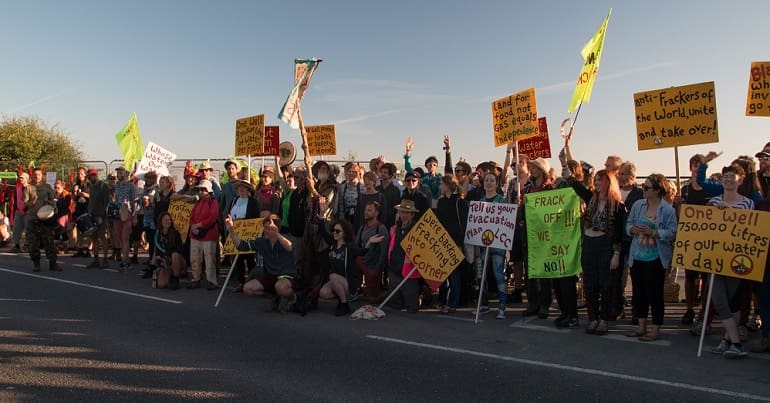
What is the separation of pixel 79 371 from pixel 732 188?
7026 millimetres

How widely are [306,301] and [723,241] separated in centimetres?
530

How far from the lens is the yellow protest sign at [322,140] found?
48.2ft

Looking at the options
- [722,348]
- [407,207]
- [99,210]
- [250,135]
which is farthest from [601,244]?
[99,210]

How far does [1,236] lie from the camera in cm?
1698

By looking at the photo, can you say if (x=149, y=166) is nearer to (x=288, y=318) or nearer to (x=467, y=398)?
(x=288, y=318)

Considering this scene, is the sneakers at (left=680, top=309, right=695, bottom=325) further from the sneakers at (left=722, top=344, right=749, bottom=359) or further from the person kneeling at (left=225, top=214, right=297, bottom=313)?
the person kneeling at (left=225, top=214, right=297, bottom=313)

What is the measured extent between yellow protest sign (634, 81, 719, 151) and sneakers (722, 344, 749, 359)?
3.36 m

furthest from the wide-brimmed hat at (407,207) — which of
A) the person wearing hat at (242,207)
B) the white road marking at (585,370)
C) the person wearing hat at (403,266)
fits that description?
the person wearing hat at (242,207)

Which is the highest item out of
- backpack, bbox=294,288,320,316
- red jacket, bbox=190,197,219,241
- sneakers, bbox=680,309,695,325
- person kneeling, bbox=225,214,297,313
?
red jacket, bbox=190,197,219,241

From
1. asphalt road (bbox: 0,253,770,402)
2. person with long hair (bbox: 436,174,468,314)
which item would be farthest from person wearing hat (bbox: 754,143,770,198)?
person with long hair (bbox: 436,174,468,314)

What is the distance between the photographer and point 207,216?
10523mm

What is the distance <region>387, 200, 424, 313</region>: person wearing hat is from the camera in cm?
888

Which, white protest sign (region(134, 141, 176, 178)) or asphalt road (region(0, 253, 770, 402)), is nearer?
asphalt road (region(0, 253, 770, 402))

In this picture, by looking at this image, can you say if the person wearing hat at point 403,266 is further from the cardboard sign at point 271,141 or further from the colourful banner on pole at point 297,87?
the cardboard sign at point 271,141
